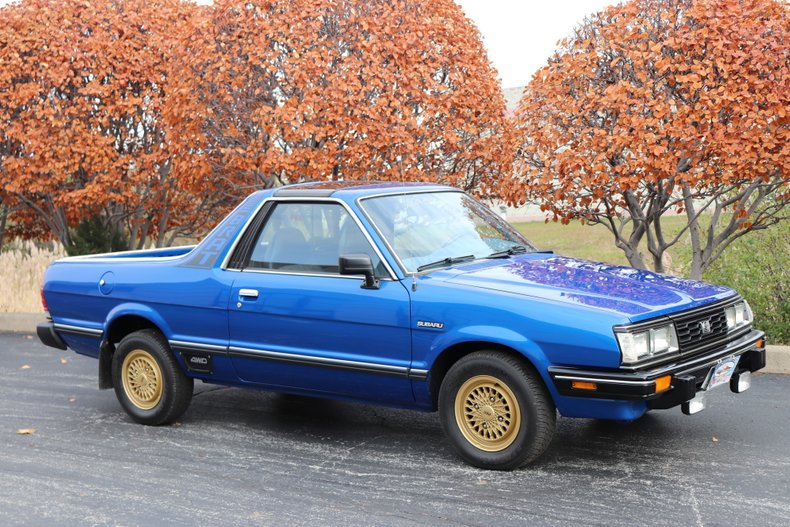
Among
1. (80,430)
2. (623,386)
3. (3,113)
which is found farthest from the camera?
(3,113)

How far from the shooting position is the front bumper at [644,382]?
5734mm

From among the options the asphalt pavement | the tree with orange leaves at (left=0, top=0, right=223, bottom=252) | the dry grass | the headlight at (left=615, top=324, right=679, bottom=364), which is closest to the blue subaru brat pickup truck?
the headlight at (left=615, top=324, right=679, bottom=364)

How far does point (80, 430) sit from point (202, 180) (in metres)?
6.13

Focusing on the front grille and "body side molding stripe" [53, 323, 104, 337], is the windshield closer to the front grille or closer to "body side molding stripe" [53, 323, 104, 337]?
the front grille

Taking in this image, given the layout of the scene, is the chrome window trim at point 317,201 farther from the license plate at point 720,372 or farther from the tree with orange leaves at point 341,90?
the tree with orange leaves at point 341,90

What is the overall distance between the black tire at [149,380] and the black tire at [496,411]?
216 centimetres

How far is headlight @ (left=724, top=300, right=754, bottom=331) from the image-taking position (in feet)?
21.9

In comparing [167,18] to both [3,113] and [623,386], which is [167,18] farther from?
[623,386]

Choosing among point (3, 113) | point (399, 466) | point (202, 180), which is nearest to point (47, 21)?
point (3, 113)

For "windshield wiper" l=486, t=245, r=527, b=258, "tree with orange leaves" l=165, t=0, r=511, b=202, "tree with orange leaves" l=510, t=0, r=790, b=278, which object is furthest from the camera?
"tree with orange leaves" l=165, t=0, r=511, b=202

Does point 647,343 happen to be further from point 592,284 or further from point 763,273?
point 763,273

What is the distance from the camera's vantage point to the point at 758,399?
321 inches

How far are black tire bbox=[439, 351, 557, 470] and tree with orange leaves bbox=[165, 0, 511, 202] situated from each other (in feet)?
17.9

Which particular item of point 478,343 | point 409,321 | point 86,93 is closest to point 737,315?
point 478,343
